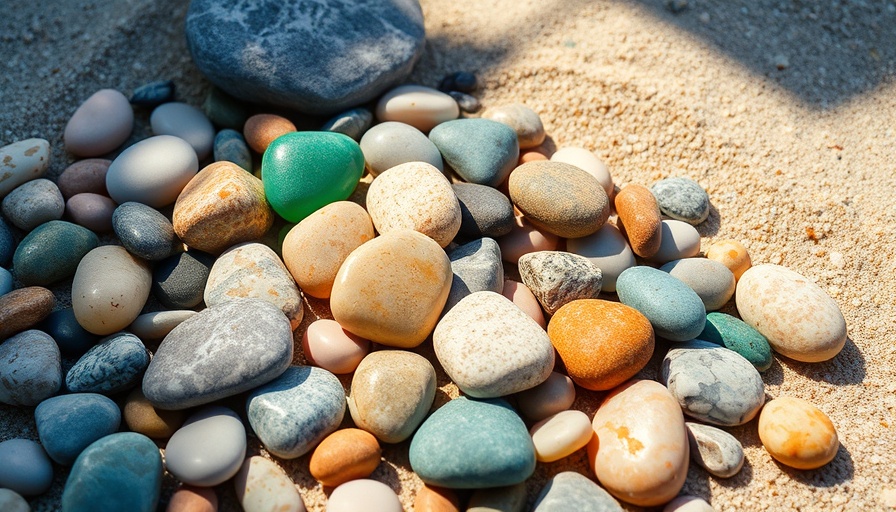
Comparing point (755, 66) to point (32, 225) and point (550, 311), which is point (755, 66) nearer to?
point (550, 311)

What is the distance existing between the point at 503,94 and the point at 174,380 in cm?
158

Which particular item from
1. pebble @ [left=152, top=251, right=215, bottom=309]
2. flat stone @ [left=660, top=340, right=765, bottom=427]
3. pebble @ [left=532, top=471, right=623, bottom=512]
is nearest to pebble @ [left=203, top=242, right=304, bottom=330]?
pebble @ [left=152, top=251, right=215, bottom=309]

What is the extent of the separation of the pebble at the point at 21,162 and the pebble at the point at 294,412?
1137mm

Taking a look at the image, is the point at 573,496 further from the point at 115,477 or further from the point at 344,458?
the point at 115,477

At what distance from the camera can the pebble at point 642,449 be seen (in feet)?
4.91

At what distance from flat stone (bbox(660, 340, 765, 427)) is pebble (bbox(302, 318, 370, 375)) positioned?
0.87 metres

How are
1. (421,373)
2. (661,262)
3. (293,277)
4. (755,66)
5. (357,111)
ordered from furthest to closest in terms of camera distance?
(755,66) → (357,111) → (661,262) → (293,277) → (421,373)

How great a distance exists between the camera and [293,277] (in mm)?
→ 1872

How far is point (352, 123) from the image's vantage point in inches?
86.8

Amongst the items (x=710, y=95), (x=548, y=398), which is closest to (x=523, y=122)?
(x=710, y=95)

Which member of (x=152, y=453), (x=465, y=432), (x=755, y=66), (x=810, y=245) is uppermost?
(x=755, y=66)

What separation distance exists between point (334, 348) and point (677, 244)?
1.13 m

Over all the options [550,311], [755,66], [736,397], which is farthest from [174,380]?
[755,66]

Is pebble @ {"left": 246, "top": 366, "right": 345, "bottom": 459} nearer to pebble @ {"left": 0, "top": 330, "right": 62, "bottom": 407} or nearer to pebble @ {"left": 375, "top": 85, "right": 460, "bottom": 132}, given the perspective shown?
pebble @ {"left": 0, "top": 330, "right": 62, "bottom": 407}
